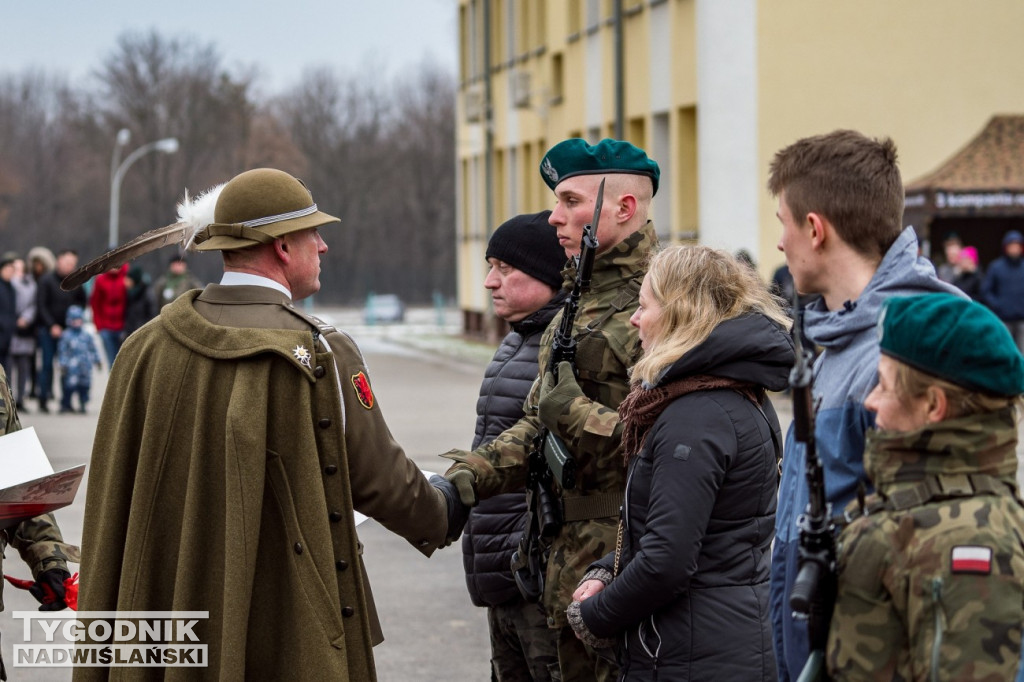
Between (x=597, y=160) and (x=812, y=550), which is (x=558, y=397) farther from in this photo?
(x=812, y=550)

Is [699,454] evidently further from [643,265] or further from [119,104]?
[119,104]

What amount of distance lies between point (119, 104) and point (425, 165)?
16.4m

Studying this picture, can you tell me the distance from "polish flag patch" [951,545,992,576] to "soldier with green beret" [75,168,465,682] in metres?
→ 1.50

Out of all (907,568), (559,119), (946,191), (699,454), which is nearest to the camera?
(907,568)

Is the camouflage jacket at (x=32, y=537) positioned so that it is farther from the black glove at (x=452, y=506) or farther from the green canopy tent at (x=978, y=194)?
the green canopy tent at (x=978, y=194)

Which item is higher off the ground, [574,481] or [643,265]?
[643,265]

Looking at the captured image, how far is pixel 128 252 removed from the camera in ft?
13.1

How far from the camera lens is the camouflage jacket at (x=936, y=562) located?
2.52 m

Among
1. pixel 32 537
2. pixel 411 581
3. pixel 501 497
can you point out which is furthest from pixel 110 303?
pixel 32 537

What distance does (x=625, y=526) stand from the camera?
366cm

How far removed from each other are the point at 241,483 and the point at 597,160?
65.3 inches

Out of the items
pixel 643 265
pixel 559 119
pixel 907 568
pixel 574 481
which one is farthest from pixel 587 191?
pixel 559 119

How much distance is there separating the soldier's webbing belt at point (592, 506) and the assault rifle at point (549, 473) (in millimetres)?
34

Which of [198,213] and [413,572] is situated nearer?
[198,213]
